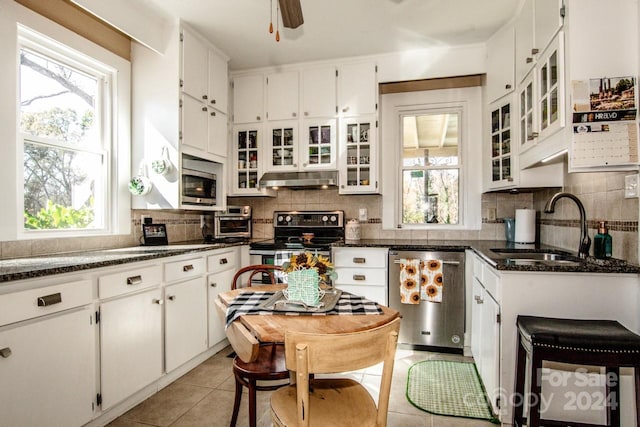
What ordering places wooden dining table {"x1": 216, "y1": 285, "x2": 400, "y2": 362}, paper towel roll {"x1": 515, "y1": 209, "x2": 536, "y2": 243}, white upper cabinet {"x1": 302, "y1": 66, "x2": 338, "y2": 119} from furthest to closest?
white upper cabinet {"x1": 302, "y1": 66, "x2": 338, "y2": 119}
paper towel roll {"x1": 515, "y1": 209, "x2": 536, "y2": 243}
wooden dining table {"x1": 216, "y1": 285, "x2": 400, "y2": 362}

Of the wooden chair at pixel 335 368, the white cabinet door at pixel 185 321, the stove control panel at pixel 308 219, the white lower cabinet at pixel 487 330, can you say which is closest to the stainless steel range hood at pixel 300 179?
the stove control panel at pixel 308 219

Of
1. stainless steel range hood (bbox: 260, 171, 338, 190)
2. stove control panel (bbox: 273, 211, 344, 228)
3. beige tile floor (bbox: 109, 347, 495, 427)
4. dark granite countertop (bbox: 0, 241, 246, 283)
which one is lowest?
beige tile floor (bbox: 109, 347, 495, 427)

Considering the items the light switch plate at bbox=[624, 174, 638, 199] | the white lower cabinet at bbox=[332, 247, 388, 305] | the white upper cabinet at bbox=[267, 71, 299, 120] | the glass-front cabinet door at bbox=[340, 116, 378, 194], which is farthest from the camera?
the white upper cabinet at bbox=[267, 71, 299, 120]

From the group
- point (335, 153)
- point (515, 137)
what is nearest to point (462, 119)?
point (515, 137)

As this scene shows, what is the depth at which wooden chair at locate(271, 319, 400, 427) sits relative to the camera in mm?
1079

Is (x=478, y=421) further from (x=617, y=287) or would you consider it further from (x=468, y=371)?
(x=617, y=287)

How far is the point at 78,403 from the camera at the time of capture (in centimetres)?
189

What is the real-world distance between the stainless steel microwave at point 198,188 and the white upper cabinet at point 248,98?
78cm

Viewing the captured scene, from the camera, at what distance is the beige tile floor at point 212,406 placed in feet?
7.06

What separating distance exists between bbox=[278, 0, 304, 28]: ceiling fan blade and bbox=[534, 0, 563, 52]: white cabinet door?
139 cm

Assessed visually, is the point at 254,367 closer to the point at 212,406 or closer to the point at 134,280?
the point at 212,406

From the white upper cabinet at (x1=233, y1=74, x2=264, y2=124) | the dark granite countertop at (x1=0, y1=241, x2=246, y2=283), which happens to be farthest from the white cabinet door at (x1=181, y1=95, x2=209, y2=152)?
the dark granite countertop at (x1=0, y1=241, x2=246, y2=283)

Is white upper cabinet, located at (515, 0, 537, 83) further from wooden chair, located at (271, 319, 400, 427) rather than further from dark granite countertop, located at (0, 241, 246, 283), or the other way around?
dark granite countertop, located at (0, 241, 246, 283)

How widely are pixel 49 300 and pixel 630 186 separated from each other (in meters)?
3.00
